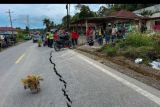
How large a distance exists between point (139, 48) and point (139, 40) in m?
2.01

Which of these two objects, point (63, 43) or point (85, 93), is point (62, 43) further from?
point (85, 93)

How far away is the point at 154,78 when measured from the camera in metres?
10.4

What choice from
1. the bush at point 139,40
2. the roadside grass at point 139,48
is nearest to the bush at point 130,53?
the roadside grass at point 139,48

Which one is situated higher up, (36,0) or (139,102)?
(36,0)

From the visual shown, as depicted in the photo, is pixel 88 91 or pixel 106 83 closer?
pixel 88 91

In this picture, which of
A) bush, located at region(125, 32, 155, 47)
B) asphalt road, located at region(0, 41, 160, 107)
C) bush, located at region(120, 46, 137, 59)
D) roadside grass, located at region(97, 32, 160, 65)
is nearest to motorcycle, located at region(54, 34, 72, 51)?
roadside grass, located at region(97, 32, 160, 65)

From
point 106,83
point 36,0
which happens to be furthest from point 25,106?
point 36,0

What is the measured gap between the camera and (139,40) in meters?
18.8

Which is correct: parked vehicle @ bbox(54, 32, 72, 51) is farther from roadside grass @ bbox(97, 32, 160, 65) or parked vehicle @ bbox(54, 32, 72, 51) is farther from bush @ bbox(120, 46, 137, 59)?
bush @ bbox(120, 46, 137, 59)

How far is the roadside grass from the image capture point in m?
15.6

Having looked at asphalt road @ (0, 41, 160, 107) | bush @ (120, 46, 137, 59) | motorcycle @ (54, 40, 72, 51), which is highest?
asphalt road @ (0, 41, 160, 107)

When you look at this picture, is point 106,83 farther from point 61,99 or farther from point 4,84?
point 4,84

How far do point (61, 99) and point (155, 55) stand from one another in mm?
8730

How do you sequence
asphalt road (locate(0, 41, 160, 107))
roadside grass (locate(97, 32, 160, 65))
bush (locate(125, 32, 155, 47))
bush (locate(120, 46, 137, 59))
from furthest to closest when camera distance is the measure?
bush (locate(125, 32, 155, 47)), bush (locate(120, 46, 137, 59)), roadside grass (locate(97, 32, 160, 65)), asphalt road (locate(0, 41, 160, 107))
